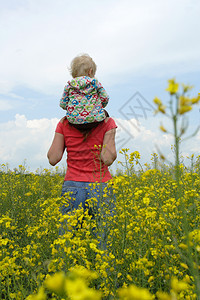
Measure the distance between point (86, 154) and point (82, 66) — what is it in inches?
30.4

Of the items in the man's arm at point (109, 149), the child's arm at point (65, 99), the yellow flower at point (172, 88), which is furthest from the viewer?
the child's arm at point (65, 99)

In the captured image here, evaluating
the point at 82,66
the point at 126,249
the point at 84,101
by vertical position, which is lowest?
the point at 126,249

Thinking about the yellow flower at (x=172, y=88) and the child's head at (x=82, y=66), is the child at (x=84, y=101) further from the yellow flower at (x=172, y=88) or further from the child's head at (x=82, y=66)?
the yellow flower at (x=172, y=88)

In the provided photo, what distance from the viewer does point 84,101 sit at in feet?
8.18

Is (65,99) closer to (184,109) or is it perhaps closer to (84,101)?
(84,101)

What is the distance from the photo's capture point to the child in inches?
96.8

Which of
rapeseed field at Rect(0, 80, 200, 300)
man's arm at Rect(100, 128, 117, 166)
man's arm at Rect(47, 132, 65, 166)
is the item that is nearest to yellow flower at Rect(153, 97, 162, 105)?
rapeseed field at Rect(0, 80, 200, 300)

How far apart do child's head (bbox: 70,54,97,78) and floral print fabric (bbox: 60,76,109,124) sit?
0.19m

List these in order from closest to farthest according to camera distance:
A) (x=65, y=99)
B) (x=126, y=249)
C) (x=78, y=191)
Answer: (x=126, y=249) → (x=78, y=191) → (x=65, y=99)

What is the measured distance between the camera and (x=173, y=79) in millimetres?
888

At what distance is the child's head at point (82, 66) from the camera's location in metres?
2.66

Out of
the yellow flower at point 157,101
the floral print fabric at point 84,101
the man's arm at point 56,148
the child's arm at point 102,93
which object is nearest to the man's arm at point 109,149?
the floral print fabric at point 84,101

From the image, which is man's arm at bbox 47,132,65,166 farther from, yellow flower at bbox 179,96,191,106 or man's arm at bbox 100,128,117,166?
yellow flower at bbox 179,96,191,106

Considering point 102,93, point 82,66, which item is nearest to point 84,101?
point 102,93
